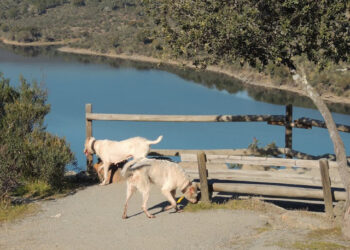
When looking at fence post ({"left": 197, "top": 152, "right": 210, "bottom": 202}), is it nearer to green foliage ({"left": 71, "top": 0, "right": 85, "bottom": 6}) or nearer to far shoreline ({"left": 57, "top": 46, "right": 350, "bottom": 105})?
far shoreline ({"left": 57, "top": 46, "right": 350, "bottom": 105})

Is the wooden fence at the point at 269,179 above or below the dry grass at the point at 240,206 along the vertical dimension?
above

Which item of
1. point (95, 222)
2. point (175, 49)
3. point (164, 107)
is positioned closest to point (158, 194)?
point (95, 222)

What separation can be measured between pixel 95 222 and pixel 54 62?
1701 inches

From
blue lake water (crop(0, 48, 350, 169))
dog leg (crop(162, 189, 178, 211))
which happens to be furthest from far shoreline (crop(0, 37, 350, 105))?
dog leg (crop(162, 189, 178, 211))

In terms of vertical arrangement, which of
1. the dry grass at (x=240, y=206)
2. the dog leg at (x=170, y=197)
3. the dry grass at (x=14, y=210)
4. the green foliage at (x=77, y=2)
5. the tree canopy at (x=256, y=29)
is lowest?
the dry grass at (x=14, y=210)

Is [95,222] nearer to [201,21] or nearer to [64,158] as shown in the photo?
[64,158]

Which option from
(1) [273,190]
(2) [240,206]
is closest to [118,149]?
(2) [240,206]

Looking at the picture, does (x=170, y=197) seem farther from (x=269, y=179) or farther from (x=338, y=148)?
(x=338, y=148)

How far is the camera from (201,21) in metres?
10.8

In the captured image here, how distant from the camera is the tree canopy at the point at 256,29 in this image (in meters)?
10.6

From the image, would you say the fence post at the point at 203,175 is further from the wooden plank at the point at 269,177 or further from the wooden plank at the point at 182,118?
the wooden plank at the point at 182,118

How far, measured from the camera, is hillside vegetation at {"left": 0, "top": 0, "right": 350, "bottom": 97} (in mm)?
59844

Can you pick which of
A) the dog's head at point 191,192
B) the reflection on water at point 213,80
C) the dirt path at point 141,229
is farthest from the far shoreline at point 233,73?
the dirt path at point 141,229

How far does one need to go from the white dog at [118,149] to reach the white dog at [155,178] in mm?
1891
